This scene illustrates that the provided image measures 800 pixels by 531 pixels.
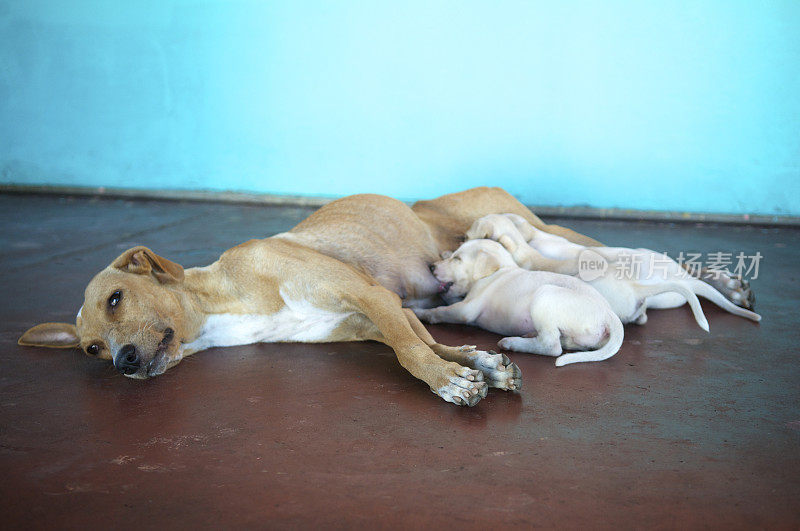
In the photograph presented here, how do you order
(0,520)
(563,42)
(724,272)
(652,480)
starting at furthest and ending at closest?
(563,42) → (724,272) → (652,480) → (0,520)

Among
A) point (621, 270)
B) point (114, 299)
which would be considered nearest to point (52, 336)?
point (114, 299)

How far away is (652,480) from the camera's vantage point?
2.17 metres

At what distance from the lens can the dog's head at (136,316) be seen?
3.04 metres

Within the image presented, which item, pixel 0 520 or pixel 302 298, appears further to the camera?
pixel 302 298

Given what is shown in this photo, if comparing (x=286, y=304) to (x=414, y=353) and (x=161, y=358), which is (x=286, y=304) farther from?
(x=414, y=353)

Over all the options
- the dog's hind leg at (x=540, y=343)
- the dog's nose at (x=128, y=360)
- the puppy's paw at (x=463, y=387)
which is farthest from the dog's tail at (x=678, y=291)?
the dog's nose at (x=128, y=360)

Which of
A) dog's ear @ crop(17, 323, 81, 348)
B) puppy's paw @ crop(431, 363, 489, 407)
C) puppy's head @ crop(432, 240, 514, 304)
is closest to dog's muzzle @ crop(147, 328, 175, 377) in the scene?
dog's ear @ crop(17, 323, 81, 348)

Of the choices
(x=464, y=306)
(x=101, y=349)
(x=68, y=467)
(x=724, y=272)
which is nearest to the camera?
(x=68, y=467)

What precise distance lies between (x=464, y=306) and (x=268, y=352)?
1096 mm

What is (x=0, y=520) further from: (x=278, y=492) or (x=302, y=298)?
(x=302, y=298)

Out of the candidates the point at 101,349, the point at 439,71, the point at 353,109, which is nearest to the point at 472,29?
the point at 439,71

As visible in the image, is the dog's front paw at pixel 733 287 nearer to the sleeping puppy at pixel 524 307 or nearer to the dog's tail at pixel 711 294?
the dog's tail at pixel 711 294

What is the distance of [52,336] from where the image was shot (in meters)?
3.50

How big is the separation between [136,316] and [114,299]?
0.13 m
